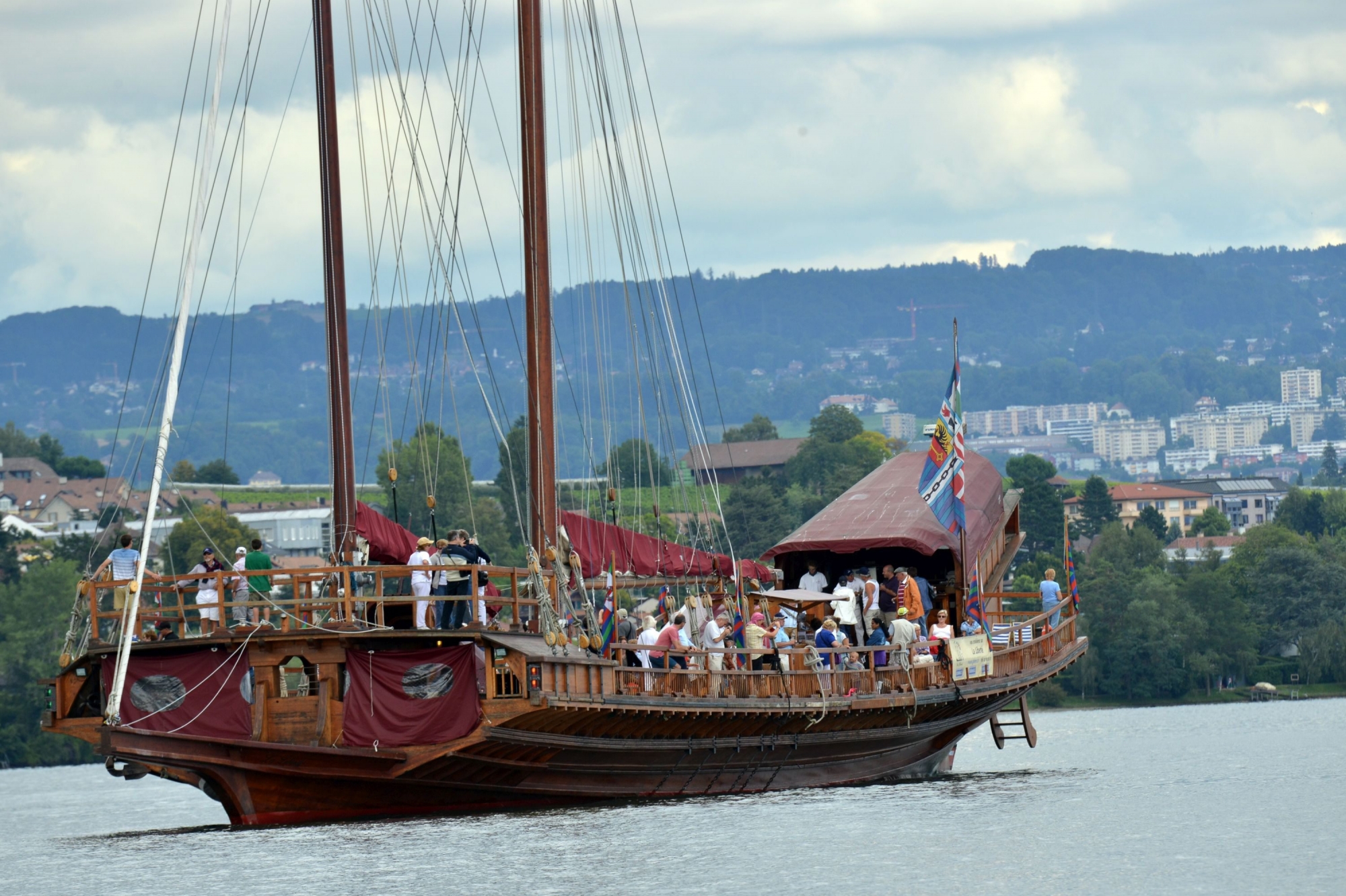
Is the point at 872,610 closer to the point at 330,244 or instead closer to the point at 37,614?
the point at 330,244

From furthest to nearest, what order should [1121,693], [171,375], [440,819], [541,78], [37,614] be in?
[1121,693] < [37,614] < [541,78] < [440,819] < [171,375]

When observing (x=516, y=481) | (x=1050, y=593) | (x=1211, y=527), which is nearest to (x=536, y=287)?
(x=1050, y=593)

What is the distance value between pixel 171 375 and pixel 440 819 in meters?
9.06

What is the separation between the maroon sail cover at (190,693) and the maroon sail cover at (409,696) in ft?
5.20

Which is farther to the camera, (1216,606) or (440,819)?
(1216,606)

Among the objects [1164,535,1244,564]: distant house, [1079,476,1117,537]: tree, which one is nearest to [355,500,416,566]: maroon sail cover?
[1164,535,1244,564]: distant house

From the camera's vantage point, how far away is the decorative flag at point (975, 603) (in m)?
38.8

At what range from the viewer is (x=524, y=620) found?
105 feet

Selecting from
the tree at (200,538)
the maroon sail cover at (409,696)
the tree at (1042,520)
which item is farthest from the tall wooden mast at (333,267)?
the tree at (1042,520)

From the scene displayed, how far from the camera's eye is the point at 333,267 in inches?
1465

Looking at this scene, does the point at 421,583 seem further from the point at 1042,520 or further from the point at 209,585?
the point at 1042,520

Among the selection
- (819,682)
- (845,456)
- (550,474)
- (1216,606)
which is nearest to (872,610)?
(819,682)

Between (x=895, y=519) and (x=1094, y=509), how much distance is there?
445 ft

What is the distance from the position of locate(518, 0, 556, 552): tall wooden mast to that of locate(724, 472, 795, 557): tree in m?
93.2
